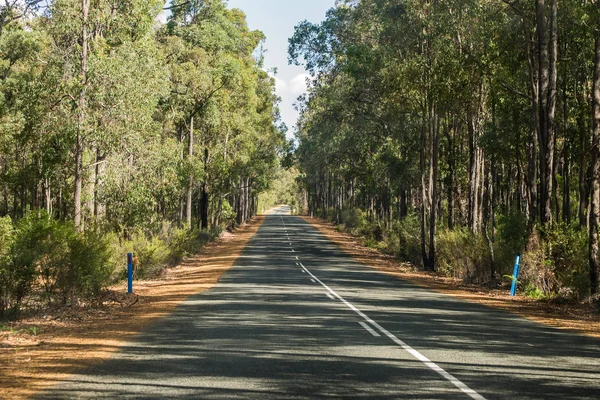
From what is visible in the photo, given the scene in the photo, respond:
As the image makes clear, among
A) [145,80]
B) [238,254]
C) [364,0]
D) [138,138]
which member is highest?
[364,0]

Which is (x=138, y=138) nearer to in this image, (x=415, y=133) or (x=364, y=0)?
(x=415, y=133)

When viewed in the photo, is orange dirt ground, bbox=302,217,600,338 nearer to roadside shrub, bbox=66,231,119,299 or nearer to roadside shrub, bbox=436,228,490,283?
roadside shrub, bbox=436,228,490,283

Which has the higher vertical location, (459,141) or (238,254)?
(459,141)

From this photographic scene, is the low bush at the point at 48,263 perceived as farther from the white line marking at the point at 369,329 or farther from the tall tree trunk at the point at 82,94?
the white line marking at the point at 369,329

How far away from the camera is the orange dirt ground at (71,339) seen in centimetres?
804

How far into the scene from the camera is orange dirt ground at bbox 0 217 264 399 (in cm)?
804

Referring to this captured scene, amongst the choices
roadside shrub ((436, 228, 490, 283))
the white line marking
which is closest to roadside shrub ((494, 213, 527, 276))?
roadside shrub ((436, 228, 490, 283))

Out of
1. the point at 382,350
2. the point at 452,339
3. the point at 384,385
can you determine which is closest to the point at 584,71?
the point at 452,339

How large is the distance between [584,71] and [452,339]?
737 inches

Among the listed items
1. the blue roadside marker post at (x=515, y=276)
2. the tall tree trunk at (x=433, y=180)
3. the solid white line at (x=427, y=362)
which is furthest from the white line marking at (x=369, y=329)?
the tall tree trunk at (x=433, y=180)

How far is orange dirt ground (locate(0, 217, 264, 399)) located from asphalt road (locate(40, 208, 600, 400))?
1.30 ft

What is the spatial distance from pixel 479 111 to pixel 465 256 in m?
7.66

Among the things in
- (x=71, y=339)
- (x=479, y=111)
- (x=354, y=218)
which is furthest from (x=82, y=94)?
(x=354, y=218)

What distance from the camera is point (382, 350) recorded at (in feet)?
31.2
